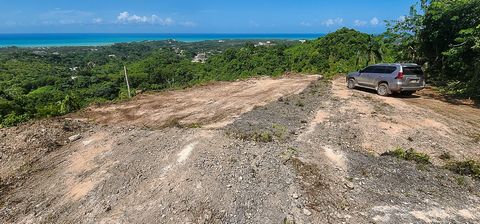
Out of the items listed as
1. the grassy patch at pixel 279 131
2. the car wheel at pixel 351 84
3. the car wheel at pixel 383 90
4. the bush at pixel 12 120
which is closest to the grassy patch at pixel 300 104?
the grassy patch at pixel 279 131

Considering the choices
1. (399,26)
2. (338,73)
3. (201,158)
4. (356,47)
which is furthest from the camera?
(356,47)

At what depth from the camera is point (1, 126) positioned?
44.3 ft

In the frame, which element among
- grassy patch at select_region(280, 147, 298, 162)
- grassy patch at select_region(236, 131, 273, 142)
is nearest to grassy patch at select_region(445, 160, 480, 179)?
grassy patch at select_region(280, 147, 298, 162)

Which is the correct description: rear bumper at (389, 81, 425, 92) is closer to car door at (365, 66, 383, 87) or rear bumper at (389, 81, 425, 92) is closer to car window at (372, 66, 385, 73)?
car window at (372, 66, 385, 73)

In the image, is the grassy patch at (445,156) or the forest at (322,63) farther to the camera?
the forest at (322,63)

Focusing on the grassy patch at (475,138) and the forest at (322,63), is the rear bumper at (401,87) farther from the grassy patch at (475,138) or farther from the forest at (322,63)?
the grassy patch at (475,138)

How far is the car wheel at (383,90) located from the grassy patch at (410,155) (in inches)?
277

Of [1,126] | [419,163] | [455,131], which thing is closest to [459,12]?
[455,131]

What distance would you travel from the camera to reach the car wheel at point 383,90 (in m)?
15.6

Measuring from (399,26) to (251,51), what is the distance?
3292 centimetres

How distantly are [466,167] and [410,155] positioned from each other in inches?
47.7

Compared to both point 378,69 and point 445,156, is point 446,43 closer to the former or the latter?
point 378,69

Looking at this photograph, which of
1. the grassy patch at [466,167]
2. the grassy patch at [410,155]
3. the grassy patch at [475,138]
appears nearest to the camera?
the grassy patch at [466,167]

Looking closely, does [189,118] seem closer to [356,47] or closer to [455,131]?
[455,131]
